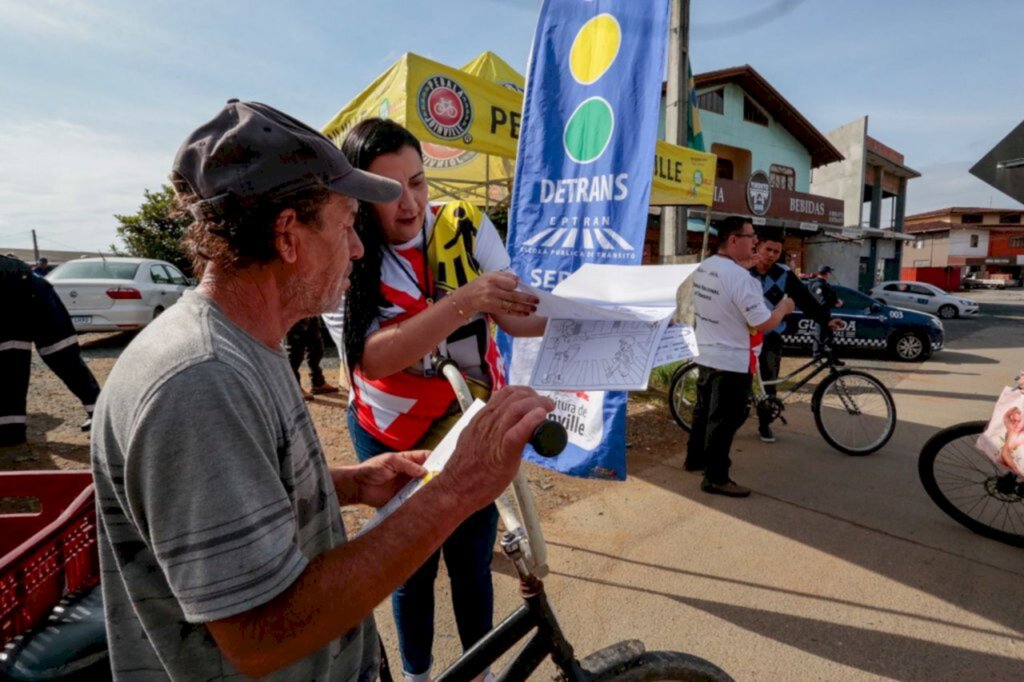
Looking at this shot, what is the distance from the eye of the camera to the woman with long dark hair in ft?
5.11

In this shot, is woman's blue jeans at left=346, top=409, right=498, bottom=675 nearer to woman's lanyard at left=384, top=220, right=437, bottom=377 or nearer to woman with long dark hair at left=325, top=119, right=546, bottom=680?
woman with long dark hair at left=325, top=119, right=546, bottom=680

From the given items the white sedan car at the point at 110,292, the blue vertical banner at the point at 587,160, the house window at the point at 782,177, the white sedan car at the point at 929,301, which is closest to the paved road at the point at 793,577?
the blue vertical banner at the point at 587,160

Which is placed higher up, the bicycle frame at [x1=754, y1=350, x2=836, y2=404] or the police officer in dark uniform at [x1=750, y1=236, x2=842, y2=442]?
the police officer in dark uniform at [x1=750, y1=236, x2=842, y2=442]

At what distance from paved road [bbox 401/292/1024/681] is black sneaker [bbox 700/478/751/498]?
65 millimetres

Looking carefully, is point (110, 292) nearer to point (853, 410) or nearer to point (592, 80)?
point (592, 80)

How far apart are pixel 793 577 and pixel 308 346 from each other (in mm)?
5298

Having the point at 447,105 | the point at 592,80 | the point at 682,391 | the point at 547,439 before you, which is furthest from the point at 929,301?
the point at 547,439

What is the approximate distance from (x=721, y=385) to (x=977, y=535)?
67.0 inches

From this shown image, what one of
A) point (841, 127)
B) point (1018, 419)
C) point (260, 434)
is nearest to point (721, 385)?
point (1018, 419)

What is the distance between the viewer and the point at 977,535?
348 cm

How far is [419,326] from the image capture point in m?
1.53

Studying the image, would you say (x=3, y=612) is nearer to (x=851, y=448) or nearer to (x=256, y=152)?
(x=256, y=152)

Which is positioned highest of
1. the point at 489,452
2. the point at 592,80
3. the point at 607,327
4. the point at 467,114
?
the point at 467,114

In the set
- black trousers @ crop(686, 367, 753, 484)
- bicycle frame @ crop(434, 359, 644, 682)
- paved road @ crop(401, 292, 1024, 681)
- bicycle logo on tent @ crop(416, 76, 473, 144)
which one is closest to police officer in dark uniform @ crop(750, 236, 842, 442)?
paved road @ crop(401, 292, 1024, 681)
